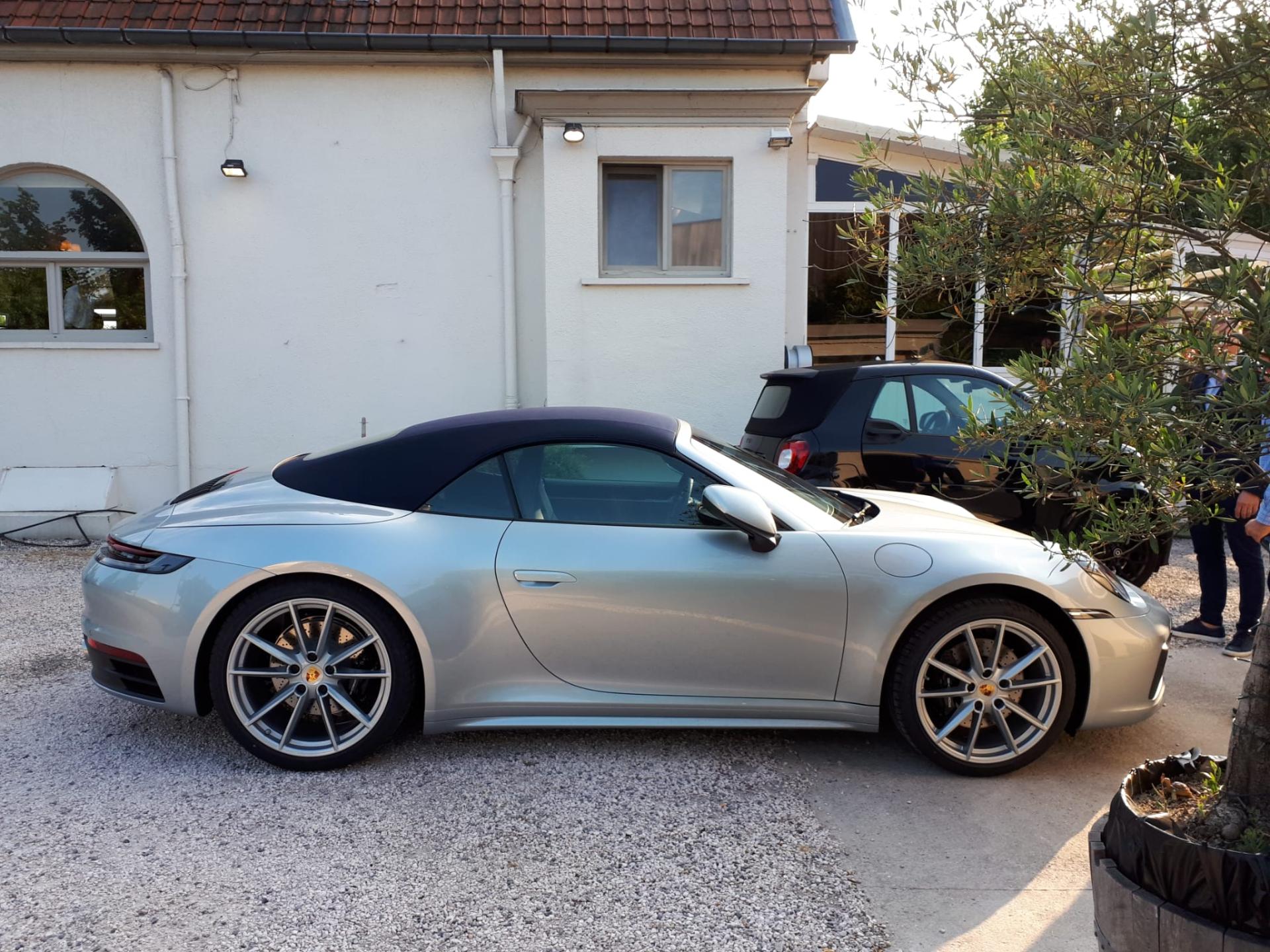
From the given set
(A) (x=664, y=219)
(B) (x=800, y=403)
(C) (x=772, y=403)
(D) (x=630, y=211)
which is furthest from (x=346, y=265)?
(B) (x=800, y=403)

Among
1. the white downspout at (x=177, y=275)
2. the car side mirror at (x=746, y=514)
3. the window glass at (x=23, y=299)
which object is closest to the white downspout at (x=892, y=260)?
the car side mirror at (x=746, y=514)

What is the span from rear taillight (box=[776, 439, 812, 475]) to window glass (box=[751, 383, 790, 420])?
36 centimetres

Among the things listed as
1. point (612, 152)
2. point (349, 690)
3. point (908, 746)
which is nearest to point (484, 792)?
point (349, 690)

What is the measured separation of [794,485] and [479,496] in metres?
1.38

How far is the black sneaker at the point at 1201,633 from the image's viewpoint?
19.2ft

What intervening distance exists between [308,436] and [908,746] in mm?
6586

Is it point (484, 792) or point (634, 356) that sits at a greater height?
point (634, 356)

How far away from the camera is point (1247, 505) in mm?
5332

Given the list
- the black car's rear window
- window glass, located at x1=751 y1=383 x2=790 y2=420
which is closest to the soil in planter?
the black car's rear window

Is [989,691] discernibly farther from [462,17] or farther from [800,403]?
[462,17]

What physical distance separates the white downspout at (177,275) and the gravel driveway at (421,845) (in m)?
4.81

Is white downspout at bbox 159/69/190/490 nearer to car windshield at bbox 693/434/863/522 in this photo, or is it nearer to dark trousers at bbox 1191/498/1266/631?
car windshield at bbox 693/434/863/522

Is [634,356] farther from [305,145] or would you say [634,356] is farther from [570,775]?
[570,775]

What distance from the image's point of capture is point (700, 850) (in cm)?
318
